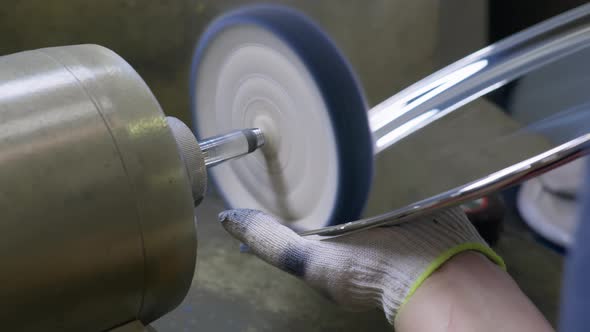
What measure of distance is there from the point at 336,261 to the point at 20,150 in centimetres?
34

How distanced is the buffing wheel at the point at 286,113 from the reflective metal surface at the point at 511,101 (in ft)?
0.31

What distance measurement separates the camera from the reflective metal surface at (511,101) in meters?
0.71

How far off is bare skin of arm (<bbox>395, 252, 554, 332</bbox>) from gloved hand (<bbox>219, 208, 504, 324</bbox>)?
0.01 metres

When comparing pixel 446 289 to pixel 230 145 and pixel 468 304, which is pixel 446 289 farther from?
pixel 230 145

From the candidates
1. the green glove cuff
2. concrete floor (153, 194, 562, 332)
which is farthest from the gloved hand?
concrete floor (153, 194, 562, 332)

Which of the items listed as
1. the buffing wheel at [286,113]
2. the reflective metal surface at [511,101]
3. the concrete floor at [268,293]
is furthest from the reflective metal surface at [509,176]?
the concrete floor at [268,293]

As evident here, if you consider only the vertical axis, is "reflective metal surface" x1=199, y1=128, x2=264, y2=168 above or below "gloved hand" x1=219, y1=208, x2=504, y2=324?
above

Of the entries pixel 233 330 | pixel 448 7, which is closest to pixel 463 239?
pixel 233 330

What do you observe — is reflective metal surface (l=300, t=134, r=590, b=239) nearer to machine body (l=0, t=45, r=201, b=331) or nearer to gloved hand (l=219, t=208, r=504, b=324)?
gloved hand (l=219, t=208, r=504, b=324)

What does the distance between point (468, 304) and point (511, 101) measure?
47cm

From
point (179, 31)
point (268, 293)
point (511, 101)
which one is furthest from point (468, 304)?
point (179, 31)

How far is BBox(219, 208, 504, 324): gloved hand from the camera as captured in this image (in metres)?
0.61

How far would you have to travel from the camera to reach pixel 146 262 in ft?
1.60

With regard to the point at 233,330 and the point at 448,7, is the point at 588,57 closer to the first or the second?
the point at 448,7
